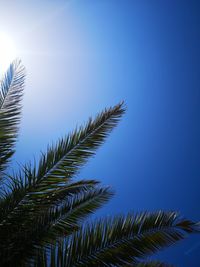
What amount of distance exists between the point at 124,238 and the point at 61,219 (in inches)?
43.0

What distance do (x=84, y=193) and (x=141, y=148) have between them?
14.0 metres

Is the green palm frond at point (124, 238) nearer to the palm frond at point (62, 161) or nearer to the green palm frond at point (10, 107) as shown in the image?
the palm frond at point (62, 161)

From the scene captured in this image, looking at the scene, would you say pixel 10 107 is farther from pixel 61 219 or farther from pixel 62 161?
pixel 61 219

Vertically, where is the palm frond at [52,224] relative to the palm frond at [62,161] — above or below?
below

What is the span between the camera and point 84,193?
5266 millimetres

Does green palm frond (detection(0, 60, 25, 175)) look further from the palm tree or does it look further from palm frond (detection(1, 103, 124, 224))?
palm frond (detection(1, 103, 124, 224))

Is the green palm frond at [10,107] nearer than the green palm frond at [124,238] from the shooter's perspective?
No

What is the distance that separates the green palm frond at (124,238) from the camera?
380 cm

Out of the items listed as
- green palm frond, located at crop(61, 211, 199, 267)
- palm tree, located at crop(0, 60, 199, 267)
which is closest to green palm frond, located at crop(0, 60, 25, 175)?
palm tree, located at crop(0, 60, 199, 267)

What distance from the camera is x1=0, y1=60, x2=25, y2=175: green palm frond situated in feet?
13.3

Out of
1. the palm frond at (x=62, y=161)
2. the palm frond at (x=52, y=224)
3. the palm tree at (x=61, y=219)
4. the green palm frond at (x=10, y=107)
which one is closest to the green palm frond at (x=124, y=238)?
the palm tree at (x=61, y=219)

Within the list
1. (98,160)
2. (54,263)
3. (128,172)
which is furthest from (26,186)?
(128,172)

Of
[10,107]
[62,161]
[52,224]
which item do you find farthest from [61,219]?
[10,107]

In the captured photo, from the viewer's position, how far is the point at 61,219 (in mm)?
4664
